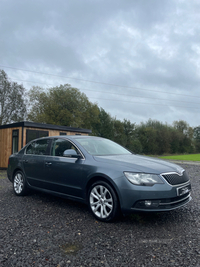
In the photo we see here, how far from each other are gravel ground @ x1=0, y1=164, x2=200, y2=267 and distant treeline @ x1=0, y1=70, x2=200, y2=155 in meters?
33.5

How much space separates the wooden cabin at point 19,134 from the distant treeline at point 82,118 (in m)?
21.9

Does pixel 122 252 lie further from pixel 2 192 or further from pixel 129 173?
pixel 2 192

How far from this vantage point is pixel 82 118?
41.6 metres

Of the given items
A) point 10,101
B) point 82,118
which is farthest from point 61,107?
point 10,101

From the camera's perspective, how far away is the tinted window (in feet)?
17.1

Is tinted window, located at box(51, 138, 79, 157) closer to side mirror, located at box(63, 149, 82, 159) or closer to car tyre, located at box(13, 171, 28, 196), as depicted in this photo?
side mirror, located at box(63, 149, 82, 159)

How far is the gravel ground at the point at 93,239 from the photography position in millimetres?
2842

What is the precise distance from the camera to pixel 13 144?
46.8 ft

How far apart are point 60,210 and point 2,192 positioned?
2.97 metres

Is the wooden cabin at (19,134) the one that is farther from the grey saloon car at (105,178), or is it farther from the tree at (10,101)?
the tree at (10,101)

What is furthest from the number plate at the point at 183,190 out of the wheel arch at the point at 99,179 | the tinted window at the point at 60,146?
the tinted window at the point at 60,146

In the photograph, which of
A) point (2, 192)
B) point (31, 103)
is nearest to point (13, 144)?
point (2, 192)

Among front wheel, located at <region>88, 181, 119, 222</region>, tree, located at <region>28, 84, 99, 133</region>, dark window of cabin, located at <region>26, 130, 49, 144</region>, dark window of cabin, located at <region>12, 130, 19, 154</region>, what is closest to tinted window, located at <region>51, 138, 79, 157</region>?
front wheel, located at <region>88, 181, 119, 222</region>

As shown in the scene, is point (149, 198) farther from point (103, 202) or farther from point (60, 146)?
point (60, 146)
